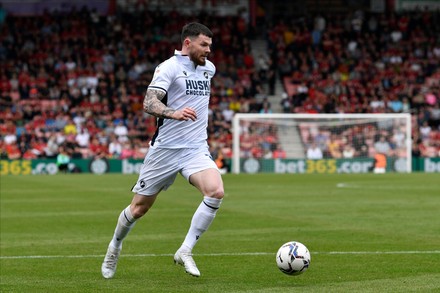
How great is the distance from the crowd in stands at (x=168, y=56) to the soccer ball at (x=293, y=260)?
31593 mm

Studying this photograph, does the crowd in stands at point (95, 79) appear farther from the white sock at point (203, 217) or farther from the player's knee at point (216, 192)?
the player's knee at point (216, 192)

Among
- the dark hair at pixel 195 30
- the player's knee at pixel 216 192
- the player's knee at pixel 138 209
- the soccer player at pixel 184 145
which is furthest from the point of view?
the player's knee at pixel 138 209

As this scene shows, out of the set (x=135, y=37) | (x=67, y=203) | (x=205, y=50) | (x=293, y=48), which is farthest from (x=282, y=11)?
(x=205, y=50)

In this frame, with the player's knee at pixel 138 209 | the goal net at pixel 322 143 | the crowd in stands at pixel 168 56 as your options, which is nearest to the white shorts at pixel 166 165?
the player's knee at pixel 138 209

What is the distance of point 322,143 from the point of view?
42.1 metres

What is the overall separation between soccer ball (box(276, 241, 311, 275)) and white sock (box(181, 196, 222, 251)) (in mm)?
823

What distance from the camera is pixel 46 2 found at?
5069 cm

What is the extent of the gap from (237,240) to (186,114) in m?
4.92

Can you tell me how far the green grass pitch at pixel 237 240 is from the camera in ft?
32.4

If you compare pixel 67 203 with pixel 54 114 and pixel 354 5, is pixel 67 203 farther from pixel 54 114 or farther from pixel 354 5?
pixel 354 5

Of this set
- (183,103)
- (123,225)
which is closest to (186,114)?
(183,103)

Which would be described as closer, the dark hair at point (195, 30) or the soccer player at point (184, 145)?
the soccer player at point (184, 145)

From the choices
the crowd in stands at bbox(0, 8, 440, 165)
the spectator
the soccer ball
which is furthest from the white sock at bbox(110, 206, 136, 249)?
the spectator

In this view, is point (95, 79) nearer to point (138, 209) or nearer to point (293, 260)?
point (138, 209)
